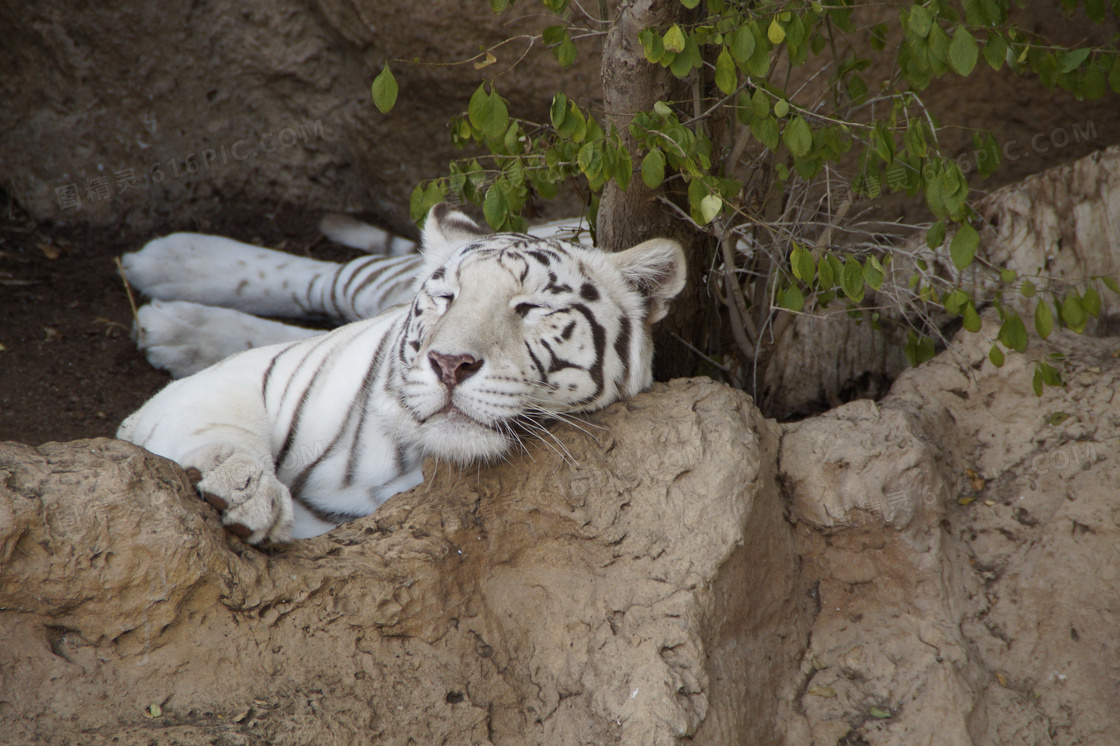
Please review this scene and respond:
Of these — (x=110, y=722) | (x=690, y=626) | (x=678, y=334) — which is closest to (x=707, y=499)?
(x=690, y=626)

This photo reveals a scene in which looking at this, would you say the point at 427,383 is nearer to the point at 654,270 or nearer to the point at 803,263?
the point at 654,270

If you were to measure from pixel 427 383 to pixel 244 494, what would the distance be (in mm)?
459

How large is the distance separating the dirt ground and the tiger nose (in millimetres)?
1751

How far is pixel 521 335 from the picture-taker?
218 centimetres

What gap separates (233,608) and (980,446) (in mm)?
2015

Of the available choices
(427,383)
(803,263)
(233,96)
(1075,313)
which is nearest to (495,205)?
(427,383)

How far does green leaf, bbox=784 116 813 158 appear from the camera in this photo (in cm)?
199

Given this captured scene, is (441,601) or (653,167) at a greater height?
(653,167)

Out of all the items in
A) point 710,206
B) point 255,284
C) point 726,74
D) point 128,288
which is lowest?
point 255,284

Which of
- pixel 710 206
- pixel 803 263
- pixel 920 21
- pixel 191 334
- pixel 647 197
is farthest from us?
pixel 191 334

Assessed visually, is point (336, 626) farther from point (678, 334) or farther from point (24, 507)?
point (678, 334)

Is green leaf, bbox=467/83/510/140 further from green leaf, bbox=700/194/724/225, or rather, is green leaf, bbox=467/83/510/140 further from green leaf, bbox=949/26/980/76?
green leaf, bbox=949/26/980/76

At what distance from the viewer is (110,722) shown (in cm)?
161

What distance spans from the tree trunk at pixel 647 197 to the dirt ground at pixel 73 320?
6.49 ft
